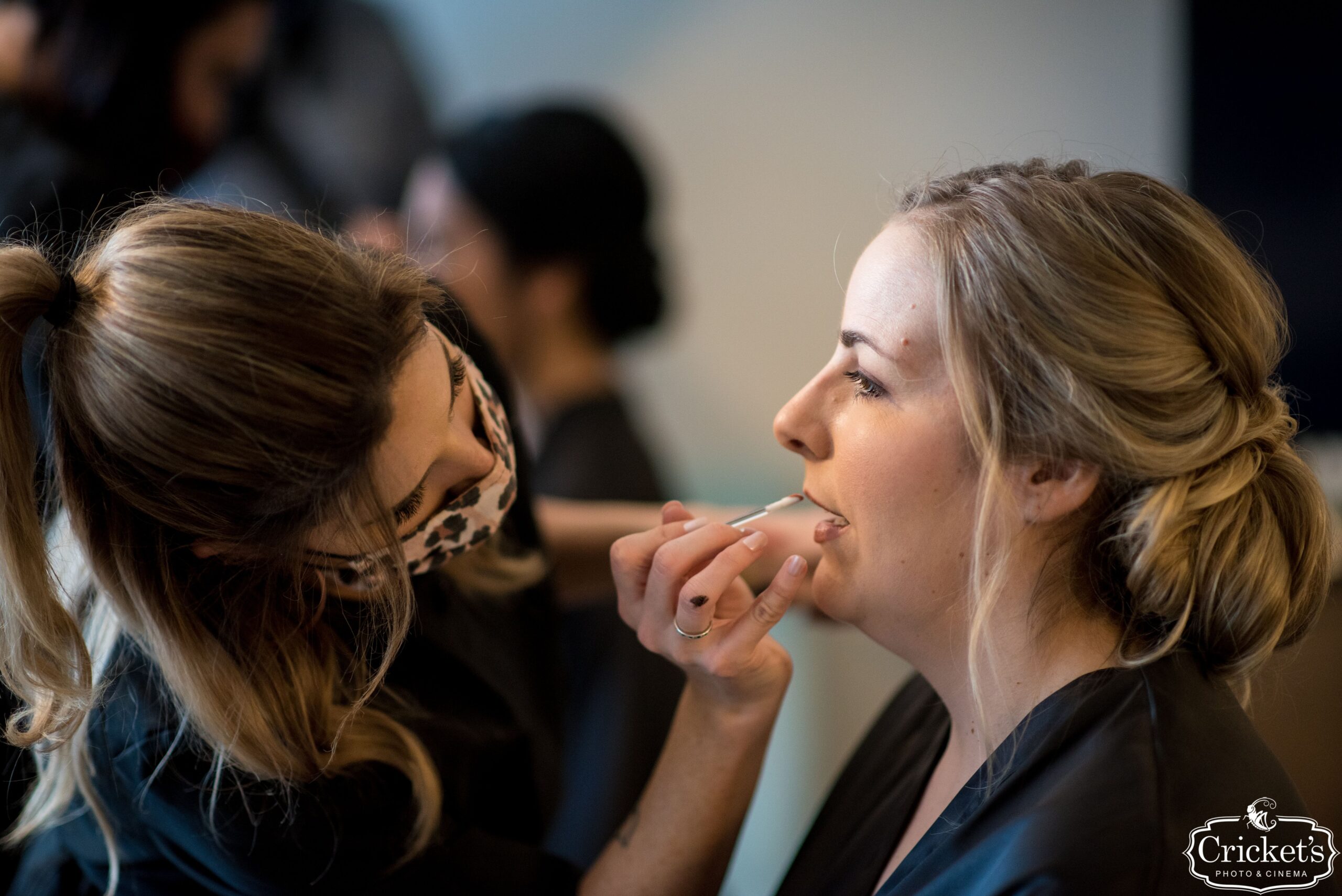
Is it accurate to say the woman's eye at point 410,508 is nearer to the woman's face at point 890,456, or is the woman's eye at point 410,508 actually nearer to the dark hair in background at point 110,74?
the woman's face at point 890,456

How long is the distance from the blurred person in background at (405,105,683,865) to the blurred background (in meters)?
0.15

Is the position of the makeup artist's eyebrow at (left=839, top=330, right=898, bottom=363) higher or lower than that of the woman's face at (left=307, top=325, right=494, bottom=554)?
higher

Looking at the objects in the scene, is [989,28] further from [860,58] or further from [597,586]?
[597,586]

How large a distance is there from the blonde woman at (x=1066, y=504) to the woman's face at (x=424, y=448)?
274 millimetres

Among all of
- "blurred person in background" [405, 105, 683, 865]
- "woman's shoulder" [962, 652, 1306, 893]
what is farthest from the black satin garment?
"blurred person in background" [405, 105, 683, 865]

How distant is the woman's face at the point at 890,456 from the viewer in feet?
3.01

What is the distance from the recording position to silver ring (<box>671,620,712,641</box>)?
1.00 meters

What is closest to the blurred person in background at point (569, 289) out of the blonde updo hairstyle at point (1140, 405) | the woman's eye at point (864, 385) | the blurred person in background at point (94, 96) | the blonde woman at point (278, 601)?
the blurred person in background at point (94, 96)

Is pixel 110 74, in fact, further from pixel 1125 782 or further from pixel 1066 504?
pixel 1125 782

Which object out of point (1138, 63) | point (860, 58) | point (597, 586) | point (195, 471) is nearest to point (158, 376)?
point (195, 471)

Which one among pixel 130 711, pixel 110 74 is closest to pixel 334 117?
pixel 110 74

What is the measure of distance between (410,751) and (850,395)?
619 millimetres

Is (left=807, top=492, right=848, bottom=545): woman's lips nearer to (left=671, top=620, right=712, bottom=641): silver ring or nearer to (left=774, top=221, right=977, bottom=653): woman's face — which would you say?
(left=774, top=221, right=977, bottom=653): woman's face

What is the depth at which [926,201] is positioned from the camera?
3.26 ft
